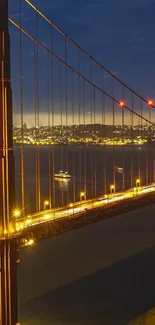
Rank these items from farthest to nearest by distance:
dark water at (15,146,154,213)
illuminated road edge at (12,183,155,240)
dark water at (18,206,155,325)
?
1. dark water at (15,146,154,213)
2. dark water at (18,206,155,325)
3. illuminated road edge at (12,183,155,240)

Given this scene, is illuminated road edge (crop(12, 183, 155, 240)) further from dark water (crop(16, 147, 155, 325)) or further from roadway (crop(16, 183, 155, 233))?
dark water (crop(16, 147, 155, 325))

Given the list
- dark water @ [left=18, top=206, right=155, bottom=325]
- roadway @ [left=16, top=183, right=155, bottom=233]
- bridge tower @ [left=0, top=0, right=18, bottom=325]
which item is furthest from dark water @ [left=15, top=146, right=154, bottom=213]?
bridge tower @ [left=0, top=0, right=18, bottom=325]

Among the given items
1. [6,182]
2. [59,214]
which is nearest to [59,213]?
[59,214]

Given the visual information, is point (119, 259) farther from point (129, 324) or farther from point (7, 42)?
point (7, 42)

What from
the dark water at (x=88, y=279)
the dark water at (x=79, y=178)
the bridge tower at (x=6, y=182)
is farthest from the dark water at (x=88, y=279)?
the bridge tower at (x=6, y=182)

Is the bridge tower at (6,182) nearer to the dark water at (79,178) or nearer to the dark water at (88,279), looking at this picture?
the dark water at (88,279)

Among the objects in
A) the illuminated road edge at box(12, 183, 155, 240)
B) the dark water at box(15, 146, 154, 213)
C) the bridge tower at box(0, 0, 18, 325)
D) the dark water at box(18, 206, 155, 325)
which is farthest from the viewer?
the dark water at box(15, 146, 154, 213)
